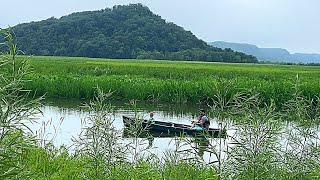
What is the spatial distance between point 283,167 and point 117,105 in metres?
17.6

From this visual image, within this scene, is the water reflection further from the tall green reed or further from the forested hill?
the forested hill

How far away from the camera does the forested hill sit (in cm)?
7443

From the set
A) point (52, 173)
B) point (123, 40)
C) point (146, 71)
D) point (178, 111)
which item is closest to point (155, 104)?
point (178, 111)

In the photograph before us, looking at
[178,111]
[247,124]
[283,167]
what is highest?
[247,124]

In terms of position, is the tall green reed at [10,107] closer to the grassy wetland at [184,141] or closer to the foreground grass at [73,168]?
the grassy wetland at [184,141]

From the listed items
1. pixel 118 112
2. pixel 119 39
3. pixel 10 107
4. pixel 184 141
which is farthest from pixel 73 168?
pixel 119 39

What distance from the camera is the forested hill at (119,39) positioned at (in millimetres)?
74431

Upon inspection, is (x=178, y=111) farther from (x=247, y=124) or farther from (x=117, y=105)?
(x=247, y=124)

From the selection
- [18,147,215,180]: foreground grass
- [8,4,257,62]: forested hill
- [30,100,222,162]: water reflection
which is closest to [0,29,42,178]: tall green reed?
[18,147,215,180]: foreground grass

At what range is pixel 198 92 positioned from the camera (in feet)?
82.3

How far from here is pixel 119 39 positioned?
7850 centimetres

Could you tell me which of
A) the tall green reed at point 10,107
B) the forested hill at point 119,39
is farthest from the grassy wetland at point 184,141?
the forested hill at point 119,39

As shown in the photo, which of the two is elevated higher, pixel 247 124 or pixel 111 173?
pixel 247 124

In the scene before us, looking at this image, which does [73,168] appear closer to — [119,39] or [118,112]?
[118,112]
